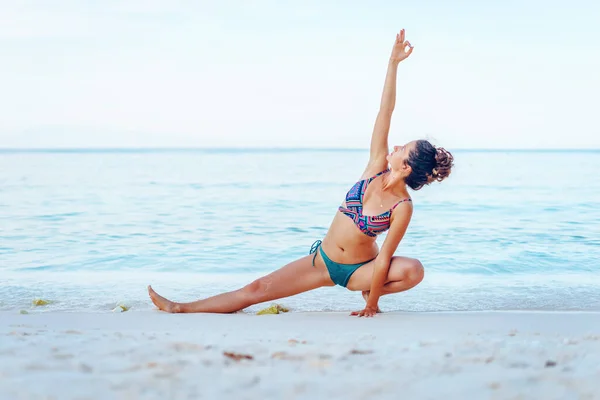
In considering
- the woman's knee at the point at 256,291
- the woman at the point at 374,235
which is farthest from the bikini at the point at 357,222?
the woman's knee at the point at 256,291

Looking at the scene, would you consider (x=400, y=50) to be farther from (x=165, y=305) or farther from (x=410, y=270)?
(x=165, y=305)

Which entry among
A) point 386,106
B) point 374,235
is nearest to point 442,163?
point 386,106

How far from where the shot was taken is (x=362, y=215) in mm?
4469

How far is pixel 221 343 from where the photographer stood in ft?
11.2

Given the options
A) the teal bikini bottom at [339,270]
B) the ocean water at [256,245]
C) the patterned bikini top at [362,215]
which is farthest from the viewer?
the ocean water at [256,245]

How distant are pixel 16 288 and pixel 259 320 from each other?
2.86 meters

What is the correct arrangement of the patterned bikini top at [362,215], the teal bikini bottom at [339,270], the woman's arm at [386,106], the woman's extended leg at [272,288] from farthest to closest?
the woman's extended leg at [272,288]
the teal bikini bottom at [339,270]
the woman's arm at [386,106]
the patterned bikini top at [362,215]

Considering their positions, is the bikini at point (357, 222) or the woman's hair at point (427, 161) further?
the bikini at point (357, 222)

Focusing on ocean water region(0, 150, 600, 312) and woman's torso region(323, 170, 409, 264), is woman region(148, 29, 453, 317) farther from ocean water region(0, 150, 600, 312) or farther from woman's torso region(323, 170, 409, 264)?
ocean water region(0, 150, 600, 312)

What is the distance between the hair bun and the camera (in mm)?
4285

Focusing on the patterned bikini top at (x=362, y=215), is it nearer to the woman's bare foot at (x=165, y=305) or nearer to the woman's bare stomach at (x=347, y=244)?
the woman's bare stomach at (x=347, y=244)

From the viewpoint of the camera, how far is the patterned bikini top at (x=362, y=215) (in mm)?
4379

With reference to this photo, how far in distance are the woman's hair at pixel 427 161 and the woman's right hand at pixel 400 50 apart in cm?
66

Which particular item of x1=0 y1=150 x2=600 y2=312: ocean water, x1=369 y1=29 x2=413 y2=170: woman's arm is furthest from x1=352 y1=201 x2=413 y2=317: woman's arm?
x1=0 y1=150 x2=600 y2=312: ocean water
